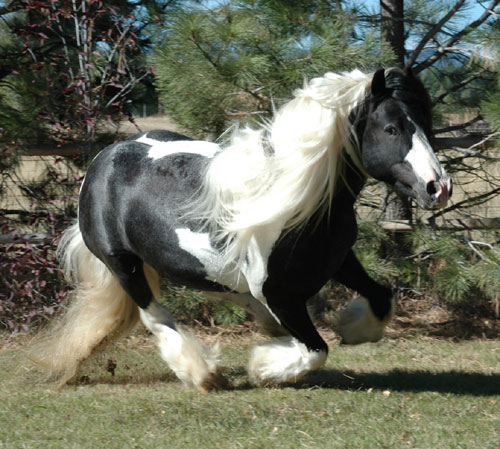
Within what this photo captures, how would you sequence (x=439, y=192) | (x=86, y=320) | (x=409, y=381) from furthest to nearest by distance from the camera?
1. (x=86, y=320)
2. (x=409, y=381)
3. (x=439, y=192)

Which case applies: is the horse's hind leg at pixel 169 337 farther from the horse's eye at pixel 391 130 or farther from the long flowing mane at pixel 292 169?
Result: the horse's eye at pixel 391 130

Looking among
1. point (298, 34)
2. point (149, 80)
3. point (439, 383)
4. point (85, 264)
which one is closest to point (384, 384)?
point (439, 383)

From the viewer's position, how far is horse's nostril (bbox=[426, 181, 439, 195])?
12.3 ft

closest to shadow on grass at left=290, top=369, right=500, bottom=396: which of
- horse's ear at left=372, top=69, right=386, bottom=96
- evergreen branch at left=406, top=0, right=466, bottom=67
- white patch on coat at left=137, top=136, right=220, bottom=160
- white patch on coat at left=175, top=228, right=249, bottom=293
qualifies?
white patch on coat at left=175, top=228, right=249, bottom=293

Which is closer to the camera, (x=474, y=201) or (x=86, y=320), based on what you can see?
(x=86, y=320)

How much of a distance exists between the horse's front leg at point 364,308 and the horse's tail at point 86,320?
1.40 meters

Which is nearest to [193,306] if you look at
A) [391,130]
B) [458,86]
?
[458,86]

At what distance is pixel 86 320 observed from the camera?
204 inches

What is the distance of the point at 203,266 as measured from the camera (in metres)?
4.49

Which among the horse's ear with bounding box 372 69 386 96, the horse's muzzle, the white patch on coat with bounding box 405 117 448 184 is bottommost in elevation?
the horse's muzzle

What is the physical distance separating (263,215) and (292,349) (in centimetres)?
78

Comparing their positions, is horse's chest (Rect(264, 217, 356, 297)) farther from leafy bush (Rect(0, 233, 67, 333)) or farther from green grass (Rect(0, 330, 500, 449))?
leafy bush (Rect(0, 233, 67, 333))

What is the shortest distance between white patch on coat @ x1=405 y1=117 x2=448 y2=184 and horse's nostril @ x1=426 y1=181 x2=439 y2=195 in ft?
0.05

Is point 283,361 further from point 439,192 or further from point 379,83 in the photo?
point 379,83
